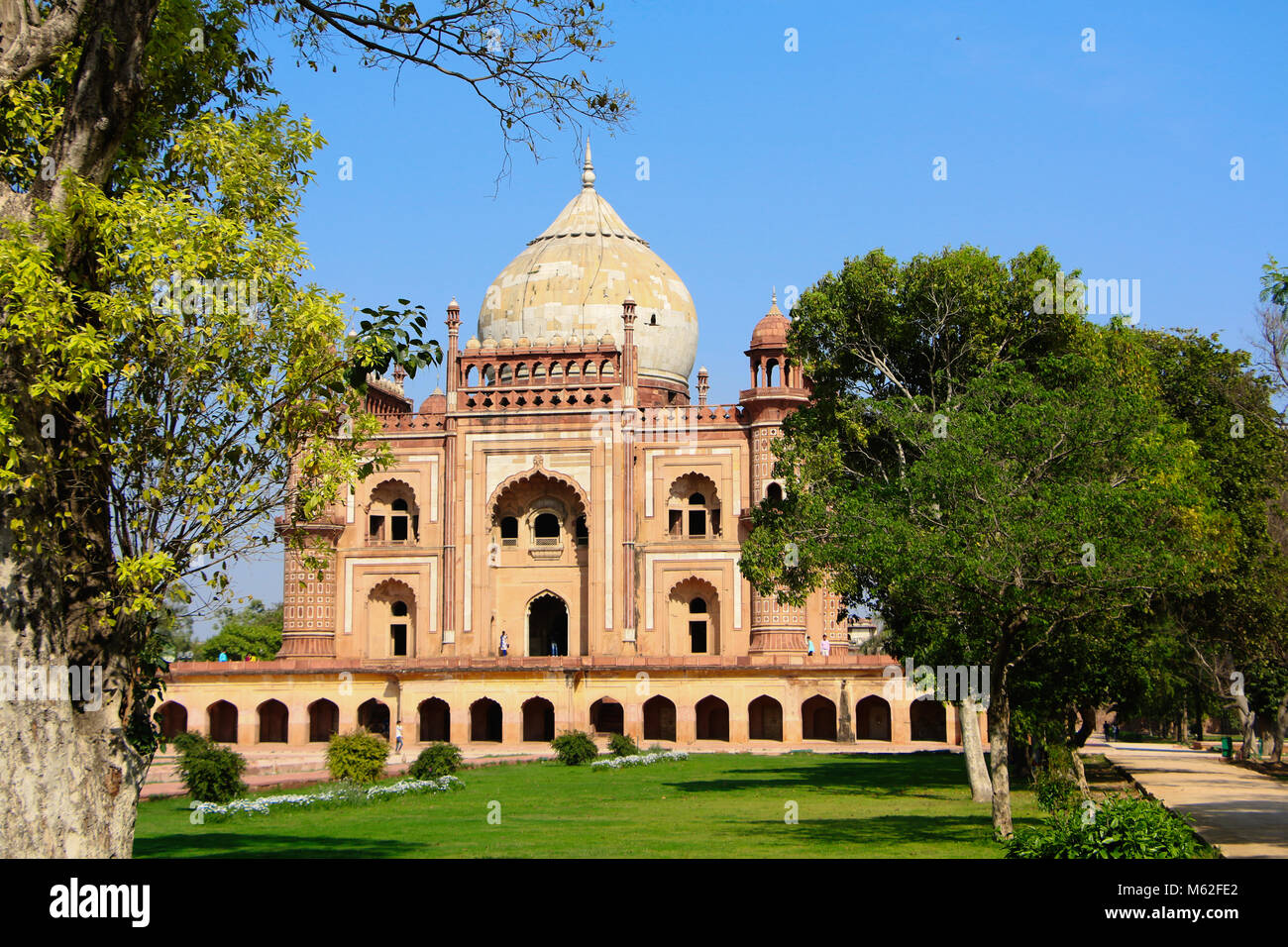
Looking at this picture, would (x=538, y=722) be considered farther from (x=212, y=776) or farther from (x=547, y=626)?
(x=212, y=776)

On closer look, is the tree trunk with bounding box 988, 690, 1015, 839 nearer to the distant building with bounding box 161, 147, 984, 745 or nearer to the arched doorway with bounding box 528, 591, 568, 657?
the distant building with bounding box 161, 147, 984, 745

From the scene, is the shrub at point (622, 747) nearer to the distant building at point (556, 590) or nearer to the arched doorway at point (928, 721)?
the distant building at point (556, 590)

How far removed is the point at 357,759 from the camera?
21.1 m

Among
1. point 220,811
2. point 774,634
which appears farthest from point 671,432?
point 220,811

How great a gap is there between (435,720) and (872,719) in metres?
10.5

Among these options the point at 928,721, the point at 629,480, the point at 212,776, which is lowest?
the point at 928,721

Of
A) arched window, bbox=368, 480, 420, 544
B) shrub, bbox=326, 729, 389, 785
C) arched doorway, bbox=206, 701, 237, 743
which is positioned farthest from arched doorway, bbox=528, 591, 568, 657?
shrub, bbox=326, 729, 389, 785

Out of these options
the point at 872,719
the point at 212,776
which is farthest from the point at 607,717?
the point at 212,776

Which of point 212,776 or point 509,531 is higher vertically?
point 509,531

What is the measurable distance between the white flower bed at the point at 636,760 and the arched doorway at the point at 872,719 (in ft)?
21.4

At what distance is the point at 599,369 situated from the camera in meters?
36.3

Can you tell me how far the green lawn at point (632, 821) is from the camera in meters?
13.0

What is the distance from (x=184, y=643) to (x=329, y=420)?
57526 millimetres
